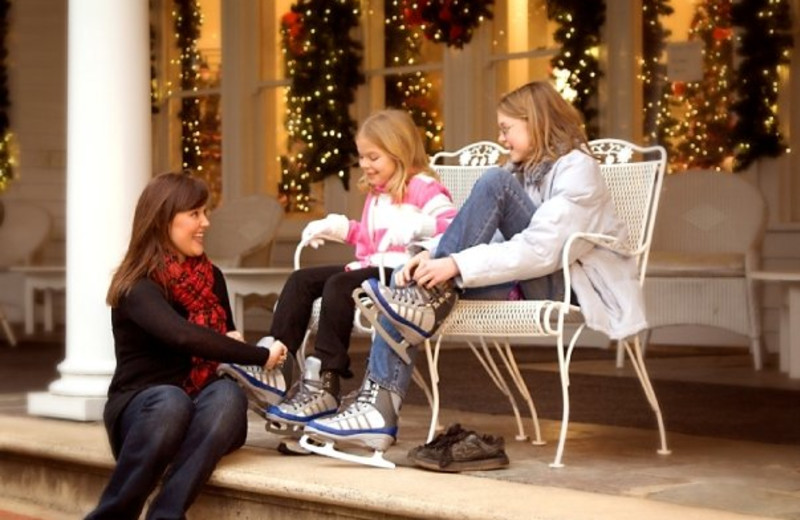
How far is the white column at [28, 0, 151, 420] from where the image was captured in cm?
507

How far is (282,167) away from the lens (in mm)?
10438

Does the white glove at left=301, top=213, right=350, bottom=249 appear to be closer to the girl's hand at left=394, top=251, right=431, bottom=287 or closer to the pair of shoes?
the girl's hand at left=394, top=251, right=431, bottom=287

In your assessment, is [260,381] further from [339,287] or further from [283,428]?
[339,287]

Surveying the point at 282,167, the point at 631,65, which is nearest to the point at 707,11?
the point at 631,65

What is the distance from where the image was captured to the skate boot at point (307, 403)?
4.29m

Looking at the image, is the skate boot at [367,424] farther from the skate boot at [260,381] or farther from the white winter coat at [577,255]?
the white winter coat at [577,255]

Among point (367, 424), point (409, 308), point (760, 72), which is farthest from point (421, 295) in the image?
point (760, 72)

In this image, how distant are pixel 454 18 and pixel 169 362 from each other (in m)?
5.21

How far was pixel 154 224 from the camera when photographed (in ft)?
13.6

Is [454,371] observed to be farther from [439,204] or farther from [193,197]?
[193,197]

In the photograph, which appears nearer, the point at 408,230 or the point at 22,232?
the point at 408,230

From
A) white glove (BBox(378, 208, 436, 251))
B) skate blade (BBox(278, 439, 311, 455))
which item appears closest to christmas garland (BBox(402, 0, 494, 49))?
white glove (BBox(378, 208, 436, 251))

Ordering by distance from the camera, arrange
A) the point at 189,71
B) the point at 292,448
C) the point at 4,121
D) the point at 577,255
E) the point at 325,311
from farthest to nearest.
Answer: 1. the point at 4,121
2. the point at 189,71
3. the point at 325,311
4. the point at 292,448
5. the point at 577,255

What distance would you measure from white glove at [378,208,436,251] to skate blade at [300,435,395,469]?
0.58 meters
